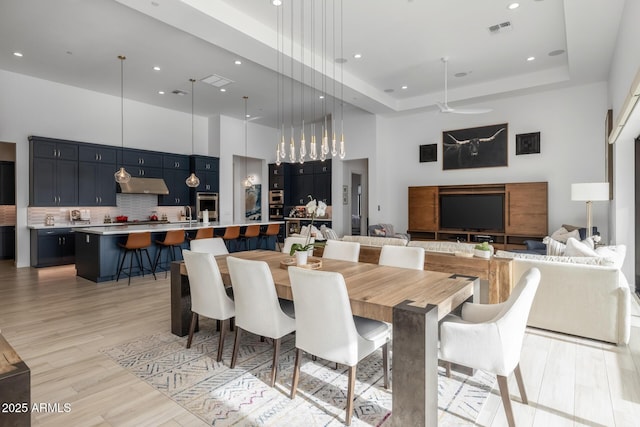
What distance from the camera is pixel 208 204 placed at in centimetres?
950

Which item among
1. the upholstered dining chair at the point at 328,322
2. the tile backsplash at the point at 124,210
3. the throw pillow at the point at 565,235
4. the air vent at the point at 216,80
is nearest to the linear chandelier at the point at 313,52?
the air vent at the point at 216,80

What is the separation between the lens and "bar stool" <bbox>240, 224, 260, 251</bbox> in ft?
25.3

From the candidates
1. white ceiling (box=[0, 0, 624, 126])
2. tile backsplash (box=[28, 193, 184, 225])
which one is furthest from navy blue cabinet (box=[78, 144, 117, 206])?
white ceiling (box=[0, 0, 624, 126])

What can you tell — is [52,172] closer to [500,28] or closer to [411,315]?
[411,315]

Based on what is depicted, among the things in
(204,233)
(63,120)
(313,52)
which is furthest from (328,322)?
(63,120)

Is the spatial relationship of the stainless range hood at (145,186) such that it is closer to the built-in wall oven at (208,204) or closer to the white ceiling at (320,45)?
the built-in wall oven at (208,204)

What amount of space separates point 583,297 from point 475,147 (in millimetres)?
5195

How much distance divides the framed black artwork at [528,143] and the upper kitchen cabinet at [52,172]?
9.37m

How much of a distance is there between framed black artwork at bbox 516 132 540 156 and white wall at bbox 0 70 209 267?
8.35 metres

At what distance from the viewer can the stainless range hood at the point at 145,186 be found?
7853mm

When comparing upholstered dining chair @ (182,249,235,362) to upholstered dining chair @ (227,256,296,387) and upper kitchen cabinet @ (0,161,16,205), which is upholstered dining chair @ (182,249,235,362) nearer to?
upholstered dining chair @ (227,256,296,387)

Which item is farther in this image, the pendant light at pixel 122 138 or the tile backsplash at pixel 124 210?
the tile backsplash at pixel 124 210

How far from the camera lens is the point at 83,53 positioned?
5.75 meters

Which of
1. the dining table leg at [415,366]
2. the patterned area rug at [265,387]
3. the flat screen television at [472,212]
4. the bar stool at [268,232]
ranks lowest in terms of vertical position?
the patterned area rug at [265,387]
